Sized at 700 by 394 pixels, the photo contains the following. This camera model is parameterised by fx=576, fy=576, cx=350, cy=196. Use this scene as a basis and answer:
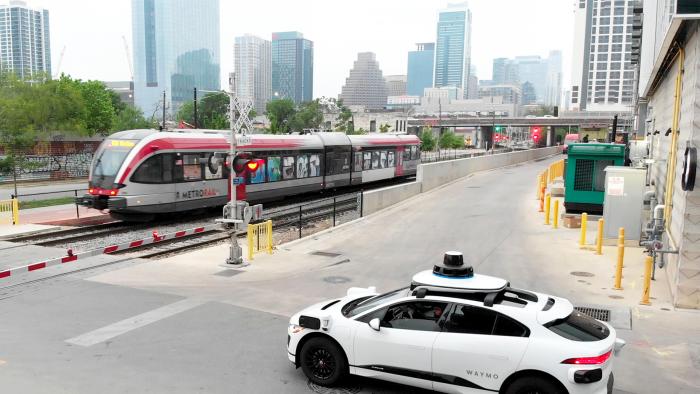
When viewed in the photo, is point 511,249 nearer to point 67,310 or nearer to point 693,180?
point 693,180

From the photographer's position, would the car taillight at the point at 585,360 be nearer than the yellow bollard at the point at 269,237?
Yes

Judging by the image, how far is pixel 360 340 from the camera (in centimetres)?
689

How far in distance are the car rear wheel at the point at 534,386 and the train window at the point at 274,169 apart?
20.3 m

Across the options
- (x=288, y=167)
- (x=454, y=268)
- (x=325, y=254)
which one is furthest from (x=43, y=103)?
(x=454, y=268)

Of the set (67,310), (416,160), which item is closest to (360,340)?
(67,310)

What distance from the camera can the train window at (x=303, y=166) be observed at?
27.7m

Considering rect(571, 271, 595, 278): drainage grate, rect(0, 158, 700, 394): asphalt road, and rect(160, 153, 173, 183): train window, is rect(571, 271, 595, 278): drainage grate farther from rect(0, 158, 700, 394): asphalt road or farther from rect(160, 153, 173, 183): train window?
rect(160, 153, 173, 183): train window

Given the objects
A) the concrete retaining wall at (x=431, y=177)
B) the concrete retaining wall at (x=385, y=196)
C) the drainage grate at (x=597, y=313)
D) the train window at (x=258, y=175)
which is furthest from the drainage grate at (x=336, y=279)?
the train window at (x=258, y=175)

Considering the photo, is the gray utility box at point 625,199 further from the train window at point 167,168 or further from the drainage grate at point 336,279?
the train window at point 167,168

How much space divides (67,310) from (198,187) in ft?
37.9

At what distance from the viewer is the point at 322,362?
23.7 ft

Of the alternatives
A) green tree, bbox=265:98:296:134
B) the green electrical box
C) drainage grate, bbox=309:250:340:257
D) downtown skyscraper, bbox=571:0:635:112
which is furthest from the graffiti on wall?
downtown skyscraper, bbox=571:0:635:112

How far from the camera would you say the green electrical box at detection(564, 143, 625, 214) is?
19.8 metres

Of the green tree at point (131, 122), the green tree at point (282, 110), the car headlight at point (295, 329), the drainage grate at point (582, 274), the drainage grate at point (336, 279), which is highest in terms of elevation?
the green tree at point (282, 110)
